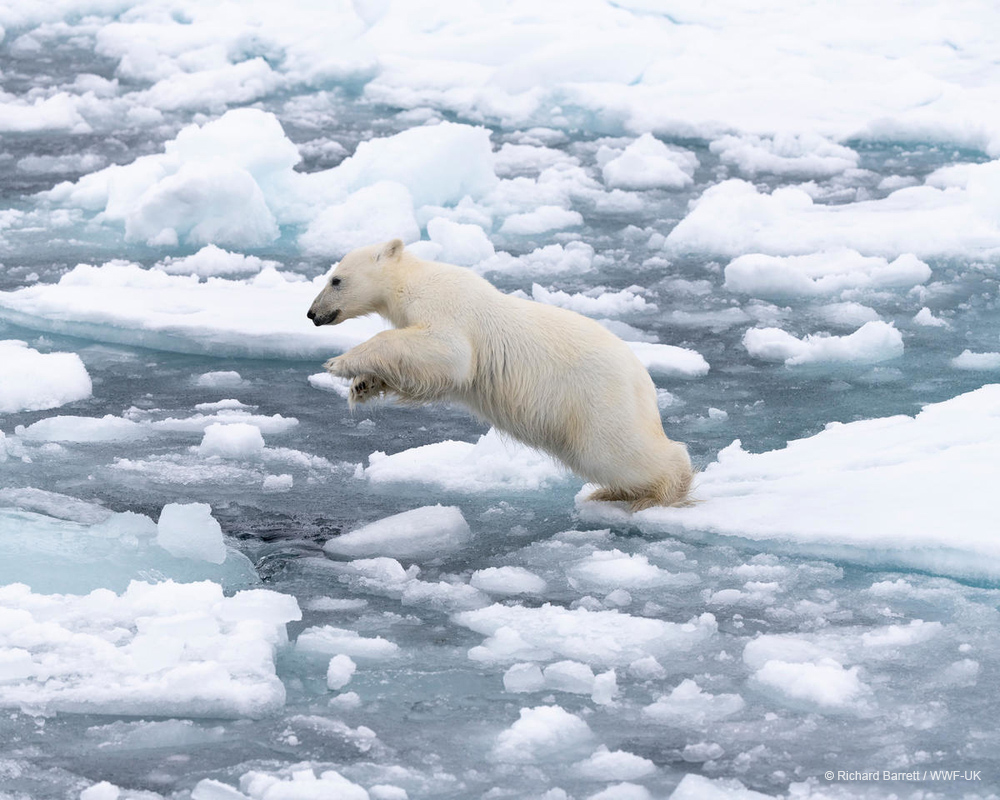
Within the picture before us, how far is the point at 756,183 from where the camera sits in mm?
9422

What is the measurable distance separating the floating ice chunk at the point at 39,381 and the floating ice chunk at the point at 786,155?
5835mm

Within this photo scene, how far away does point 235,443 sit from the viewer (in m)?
4.82

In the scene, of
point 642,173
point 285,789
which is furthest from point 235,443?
point 642,173

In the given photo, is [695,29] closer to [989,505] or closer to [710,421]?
[710,421]

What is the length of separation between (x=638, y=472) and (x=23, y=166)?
24.4 feet

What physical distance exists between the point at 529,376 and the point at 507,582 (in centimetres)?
77

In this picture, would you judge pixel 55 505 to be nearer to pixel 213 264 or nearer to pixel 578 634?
pixel 578 634

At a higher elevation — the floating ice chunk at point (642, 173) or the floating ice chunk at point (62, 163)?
the floating ice chunk at point (62, 163)

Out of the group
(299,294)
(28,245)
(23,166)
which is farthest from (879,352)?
(23,166)

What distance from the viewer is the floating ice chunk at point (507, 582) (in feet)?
12.0

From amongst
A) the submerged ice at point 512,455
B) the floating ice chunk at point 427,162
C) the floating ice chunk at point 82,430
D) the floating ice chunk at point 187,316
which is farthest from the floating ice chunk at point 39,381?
the floating ice chunk at point 427,162

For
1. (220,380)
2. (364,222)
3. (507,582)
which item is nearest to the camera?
(507,582)

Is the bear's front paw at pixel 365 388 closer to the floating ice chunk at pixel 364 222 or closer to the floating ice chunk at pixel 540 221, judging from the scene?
the floating ice chunk at pixel 364 222
